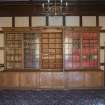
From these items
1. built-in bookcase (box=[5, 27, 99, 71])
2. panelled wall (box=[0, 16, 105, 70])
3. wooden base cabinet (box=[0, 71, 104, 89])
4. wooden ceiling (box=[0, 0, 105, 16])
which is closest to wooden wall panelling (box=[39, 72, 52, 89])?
wooden base cabinet (box=[0, 71, 104, 89])

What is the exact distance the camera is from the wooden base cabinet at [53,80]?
10.0 m

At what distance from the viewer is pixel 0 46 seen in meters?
10.6

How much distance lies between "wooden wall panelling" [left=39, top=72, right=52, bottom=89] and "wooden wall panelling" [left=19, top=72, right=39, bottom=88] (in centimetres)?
18

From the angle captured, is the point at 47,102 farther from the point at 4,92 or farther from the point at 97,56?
the point at 97,56

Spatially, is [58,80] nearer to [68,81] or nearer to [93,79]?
[68,81]

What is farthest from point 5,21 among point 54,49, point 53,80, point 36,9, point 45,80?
point 53,80

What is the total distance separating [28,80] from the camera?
10.1 m

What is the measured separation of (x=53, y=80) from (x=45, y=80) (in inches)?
11.4

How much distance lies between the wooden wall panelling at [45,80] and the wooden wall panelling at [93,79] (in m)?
1.33

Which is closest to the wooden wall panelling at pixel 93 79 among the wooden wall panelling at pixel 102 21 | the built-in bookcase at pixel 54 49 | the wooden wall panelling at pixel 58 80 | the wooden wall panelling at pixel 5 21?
the built-in bookcase at pixel 54 49

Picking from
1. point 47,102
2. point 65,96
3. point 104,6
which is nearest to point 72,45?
point 104,6

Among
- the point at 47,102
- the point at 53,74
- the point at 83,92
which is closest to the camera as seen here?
the point at 47,102

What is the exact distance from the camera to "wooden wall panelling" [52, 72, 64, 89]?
395 inches

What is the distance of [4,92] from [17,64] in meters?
1.48
